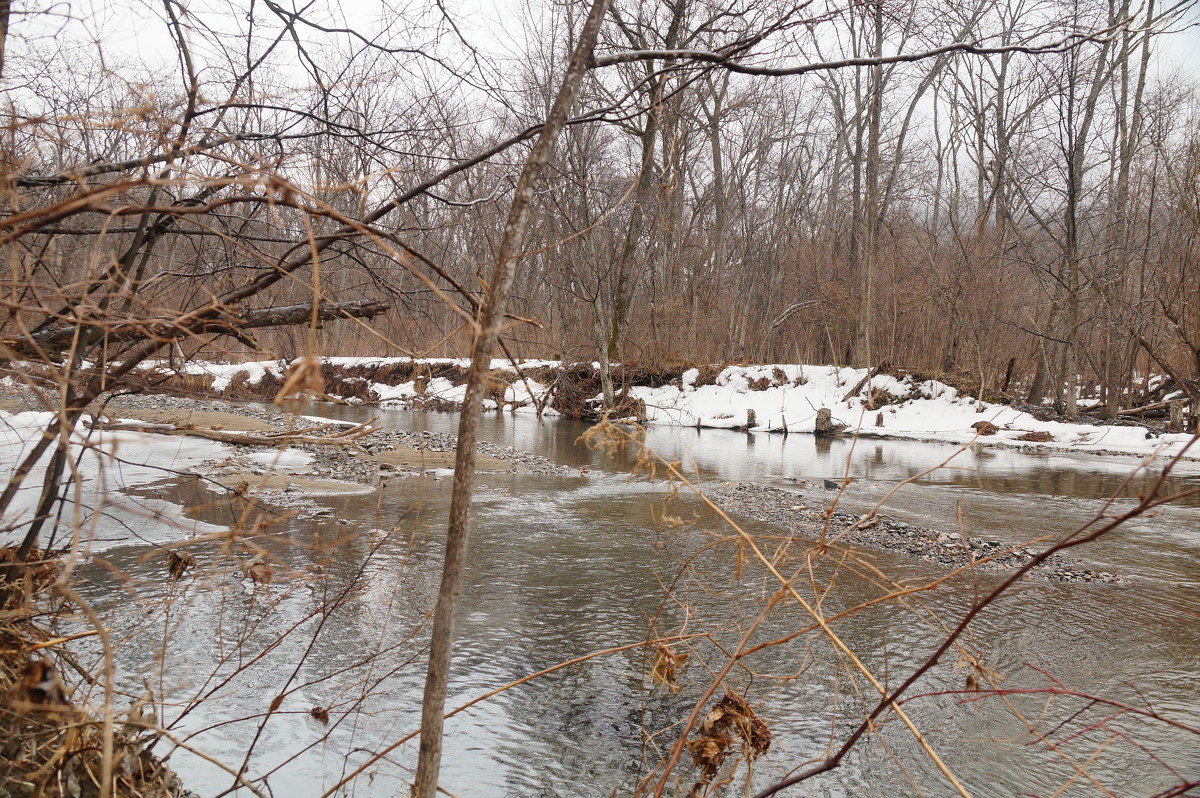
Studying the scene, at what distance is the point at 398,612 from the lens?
5734 mm

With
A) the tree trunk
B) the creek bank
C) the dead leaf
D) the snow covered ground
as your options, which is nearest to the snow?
the snow covered ground

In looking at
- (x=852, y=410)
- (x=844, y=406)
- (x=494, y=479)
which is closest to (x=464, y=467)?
(x=494, y=479)

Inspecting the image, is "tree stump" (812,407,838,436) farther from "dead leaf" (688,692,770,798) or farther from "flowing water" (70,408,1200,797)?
"dead leaf" (688,692,770,798)

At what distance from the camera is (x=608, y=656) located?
5.28 meters

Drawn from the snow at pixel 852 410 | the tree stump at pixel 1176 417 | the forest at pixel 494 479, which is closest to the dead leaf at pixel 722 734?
the forest at pixel 494 479

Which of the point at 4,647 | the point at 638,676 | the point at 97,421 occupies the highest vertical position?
the point at 97,421

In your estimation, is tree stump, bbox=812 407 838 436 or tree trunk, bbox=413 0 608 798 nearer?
tree trunk, bbox=413 0 608 798

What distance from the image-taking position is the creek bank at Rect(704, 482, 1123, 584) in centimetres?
752

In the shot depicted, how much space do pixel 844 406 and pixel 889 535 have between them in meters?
13.2

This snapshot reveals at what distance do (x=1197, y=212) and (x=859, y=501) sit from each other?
33.8 ft

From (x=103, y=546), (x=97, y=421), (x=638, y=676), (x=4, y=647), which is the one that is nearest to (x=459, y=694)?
(x=638, y=676)

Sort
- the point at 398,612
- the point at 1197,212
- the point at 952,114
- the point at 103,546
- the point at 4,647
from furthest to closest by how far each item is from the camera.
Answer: the point at 952,114 → the point at 1197,212 → the point at 103,546 → the point at 398,612 → the point at 4,647

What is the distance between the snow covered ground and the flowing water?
30.0 ft

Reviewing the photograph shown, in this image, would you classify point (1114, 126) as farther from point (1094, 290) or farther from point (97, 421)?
point (97, 421)
